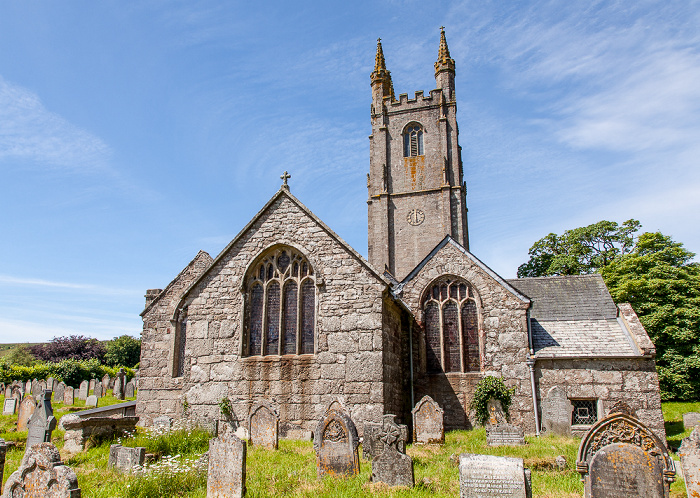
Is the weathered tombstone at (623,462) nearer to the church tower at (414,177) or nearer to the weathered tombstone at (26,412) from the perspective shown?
the weathered tombstone at (26,412)

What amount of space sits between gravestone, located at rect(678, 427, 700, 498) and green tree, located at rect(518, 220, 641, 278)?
34.0 meters

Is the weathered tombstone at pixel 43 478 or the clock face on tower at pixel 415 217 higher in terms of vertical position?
the clock face on tower at pixel 415 217

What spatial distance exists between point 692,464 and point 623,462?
33.5 inches

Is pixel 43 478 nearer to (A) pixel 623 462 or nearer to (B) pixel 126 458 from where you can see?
(B) pixel 126 458

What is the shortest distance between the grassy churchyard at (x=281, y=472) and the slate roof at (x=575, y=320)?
14.4 feet

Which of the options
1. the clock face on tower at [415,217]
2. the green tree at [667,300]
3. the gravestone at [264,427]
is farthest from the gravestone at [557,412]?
the clock face on tower at [415,217]

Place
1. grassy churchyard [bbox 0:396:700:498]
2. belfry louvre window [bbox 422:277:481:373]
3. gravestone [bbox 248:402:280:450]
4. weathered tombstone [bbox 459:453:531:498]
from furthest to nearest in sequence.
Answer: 1. belfry louvre window [bbox 422:277:481:373]
2. gravestone [bbox 248:402:280:450]
3. grassy churchyard [bbox 0:396:700:498]
4. weathered tombstone [bbox 459:453:531:498]

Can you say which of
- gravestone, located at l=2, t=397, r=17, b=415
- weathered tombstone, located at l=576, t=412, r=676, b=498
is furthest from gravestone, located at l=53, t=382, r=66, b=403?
weathered tombstone, located at l=576, t=412, r=676, b=498

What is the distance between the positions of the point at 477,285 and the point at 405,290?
102 inches

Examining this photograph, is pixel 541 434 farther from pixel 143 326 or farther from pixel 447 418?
pixel 143 326

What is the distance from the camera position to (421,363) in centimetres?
1753

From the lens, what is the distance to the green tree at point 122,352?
49469 millimetres

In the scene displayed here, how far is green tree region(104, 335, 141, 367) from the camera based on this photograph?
162ft

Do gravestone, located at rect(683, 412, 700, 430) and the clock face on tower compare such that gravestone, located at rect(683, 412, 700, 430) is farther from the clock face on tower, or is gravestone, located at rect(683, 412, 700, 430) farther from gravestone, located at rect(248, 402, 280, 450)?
the clock face on tower
